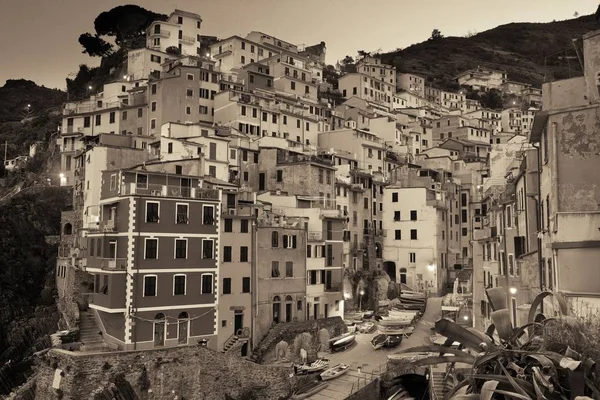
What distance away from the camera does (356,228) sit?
59656 mm

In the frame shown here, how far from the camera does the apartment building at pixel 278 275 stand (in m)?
41.0

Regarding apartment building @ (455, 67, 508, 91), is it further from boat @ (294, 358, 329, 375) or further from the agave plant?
the agave plant

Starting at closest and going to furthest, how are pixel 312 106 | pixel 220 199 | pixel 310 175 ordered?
pixel 220 199 < pixel 310 175 < pixel 312 106

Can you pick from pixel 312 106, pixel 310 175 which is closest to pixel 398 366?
pixel 310 175

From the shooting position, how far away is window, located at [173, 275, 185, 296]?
3650 centimetres

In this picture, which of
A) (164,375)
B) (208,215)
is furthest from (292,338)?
(208,215)

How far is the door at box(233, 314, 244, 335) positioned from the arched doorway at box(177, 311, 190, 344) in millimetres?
3819

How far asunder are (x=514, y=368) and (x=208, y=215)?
29.6 m

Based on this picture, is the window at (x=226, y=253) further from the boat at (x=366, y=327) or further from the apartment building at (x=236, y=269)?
the boat at (x=366, y=327)

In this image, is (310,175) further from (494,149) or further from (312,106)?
(312,106)

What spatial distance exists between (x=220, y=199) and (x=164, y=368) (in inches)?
483

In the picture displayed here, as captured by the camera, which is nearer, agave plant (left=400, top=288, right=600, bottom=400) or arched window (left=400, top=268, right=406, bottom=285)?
agave plant (left=400, top=288, right=600, bottom=400)

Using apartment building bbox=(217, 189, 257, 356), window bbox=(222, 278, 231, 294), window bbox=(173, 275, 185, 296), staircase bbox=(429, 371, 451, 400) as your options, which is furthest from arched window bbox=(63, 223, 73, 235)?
staircase bbox=(429, 371, 451, 400)

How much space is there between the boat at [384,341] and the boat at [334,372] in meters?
5.47
